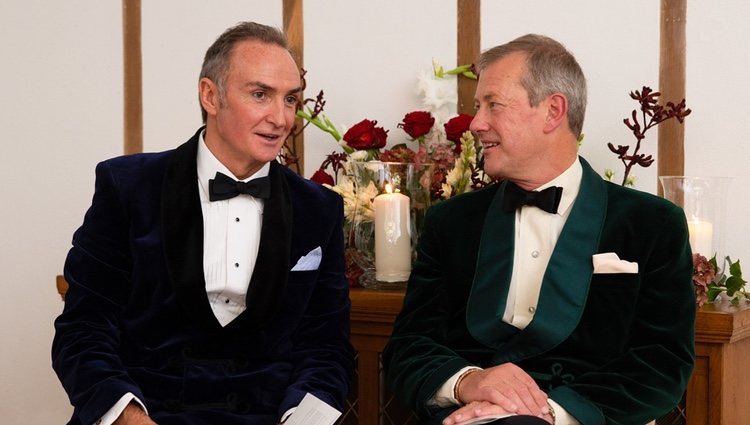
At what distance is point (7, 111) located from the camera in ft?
15.2

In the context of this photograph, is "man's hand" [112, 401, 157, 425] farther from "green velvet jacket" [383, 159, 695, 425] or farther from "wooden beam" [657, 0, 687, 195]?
"wooden beam" [657, 0, 687, 195]

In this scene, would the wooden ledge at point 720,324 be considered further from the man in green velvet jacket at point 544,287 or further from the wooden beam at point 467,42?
the wooden beam at point 467,42

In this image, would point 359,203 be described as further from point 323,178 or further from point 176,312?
point 176,312

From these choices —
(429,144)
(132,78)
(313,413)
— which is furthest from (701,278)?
(132,78)

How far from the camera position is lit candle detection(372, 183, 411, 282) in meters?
3.23

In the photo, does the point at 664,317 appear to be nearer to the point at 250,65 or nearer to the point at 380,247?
the point at 380,247

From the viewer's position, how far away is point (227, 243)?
2.74 meters

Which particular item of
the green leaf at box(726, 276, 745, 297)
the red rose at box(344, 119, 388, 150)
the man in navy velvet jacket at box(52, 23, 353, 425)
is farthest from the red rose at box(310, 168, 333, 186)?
the green leaf at box(726, 276, 745, 297)

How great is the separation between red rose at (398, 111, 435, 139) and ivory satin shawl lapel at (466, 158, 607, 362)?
2.87ft

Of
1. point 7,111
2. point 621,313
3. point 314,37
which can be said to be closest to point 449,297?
point 621,313

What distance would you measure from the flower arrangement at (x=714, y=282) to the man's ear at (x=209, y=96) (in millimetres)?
1416

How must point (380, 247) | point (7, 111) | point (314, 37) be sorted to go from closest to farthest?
point (380, 247), point (314, 37), point (7, 111)

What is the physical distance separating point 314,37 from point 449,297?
1668 mm

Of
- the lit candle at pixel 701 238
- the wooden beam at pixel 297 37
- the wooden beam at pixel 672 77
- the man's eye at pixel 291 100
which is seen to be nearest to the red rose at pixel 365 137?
the wooden beam at pixel 297 37
